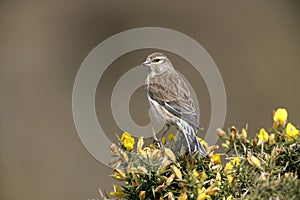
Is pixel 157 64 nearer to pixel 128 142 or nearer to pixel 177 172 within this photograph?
pixel 128 142

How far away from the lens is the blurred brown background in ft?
30.9

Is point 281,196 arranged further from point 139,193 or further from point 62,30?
point 62,30

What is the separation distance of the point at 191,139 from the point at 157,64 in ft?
6.13

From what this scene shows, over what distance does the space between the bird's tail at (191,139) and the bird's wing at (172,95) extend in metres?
0.07

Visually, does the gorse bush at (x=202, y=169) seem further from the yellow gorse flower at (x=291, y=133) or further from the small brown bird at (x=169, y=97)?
the small brown bird at (x=169, y=97)

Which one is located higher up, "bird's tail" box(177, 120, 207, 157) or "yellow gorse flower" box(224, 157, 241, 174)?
"bird's tail" box(177, 120, 207, 157)

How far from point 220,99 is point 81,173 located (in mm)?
6016

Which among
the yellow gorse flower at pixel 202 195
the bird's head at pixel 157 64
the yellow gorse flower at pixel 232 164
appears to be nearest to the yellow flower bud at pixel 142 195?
the yellow gorse flower at pixel 202 195

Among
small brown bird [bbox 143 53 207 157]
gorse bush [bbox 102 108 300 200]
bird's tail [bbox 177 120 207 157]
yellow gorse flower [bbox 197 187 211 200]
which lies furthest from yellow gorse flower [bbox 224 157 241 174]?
small brown bird [bbox 143 53 207 157]

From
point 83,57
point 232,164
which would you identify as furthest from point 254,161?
point 83,57

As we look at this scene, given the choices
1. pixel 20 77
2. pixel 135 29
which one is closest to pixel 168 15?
pixel 135 29

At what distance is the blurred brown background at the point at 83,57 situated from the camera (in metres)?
9.43

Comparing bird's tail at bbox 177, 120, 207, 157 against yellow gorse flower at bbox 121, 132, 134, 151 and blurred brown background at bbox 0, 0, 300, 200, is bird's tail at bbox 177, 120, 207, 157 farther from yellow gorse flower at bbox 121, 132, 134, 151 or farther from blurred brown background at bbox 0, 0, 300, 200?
blurred brown background at bbox 0, 0, 300, 200

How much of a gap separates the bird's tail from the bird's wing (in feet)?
0.24
